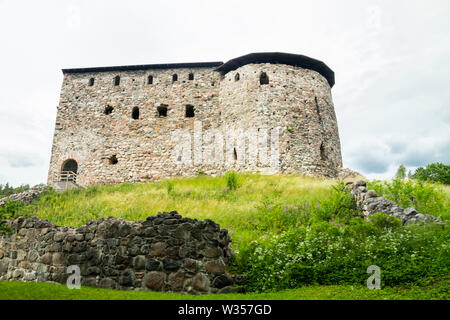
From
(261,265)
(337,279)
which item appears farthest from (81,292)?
(337,279)

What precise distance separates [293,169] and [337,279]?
495 inches

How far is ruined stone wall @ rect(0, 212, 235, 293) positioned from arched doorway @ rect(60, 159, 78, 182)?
48.1 feet

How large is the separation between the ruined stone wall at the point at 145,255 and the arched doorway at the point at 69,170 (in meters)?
14.7

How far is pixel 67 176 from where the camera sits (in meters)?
21.0

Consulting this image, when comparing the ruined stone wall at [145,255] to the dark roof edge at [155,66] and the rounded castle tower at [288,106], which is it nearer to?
the rounded castle tower at [288,106]

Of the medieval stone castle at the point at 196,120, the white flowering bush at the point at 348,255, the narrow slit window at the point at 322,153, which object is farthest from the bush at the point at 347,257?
the narrow slit window at the point at 322,153

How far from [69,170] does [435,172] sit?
29.6 meters

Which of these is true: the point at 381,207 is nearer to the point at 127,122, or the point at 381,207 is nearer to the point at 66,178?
the point at 127,122

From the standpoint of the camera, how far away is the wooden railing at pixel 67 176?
68.8 ft

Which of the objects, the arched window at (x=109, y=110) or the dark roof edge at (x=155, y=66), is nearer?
the arched window at (x=109, y=110)

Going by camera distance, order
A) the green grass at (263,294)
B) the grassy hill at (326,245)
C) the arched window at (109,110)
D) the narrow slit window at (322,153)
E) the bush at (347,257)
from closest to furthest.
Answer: the green grass at (263,294) < the grassy hill at (326,245) < the bush at (347,257) < the narrow slit window at (322,153) < the arched window at (109,110)

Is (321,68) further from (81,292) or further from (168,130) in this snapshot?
(81,292)

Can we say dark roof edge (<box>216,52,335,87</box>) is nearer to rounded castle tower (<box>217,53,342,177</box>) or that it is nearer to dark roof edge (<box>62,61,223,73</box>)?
rounded castle tower (<box>217,53,342,177</box>)

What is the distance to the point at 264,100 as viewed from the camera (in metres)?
19.4
